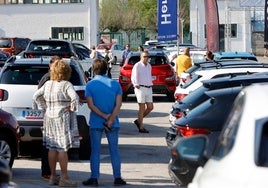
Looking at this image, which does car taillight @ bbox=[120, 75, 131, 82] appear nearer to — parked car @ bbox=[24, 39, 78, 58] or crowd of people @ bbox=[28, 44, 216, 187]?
parked car @ bbox=[24, 39, 78, 58]

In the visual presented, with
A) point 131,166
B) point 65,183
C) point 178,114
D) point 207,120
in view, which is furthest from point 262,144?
point 131,166

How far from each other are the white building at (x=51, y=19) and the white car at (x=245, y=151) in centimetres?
5633

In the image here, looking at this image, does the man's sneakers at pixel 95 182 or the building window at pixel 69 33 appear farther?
the building window at pixel 69 33

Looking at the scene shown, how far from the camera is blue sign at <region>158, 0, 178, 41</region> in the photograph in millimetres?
27578

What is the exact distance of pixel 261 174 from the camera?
174 inches

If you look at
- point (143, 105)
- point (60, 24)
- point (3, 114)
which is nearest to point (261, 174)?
point (3, 114)

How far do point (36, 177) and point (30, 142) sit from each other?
1353 millimetres

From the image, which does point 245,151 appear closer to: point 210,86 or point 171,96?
point 210,86

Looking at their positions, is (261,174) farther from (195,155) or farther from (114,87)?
(114,87)

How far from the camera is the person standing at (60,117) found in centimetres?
1070

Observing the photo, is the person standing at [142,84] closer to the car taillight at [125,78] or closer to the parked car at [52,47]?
the parked car at [52,47]

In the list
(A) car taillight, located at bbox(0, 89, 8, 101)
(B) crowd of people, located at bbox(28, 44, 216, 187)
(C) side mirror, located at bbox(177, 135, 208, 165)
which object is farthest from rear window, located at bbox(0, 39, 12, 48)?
(C) side mirror, located at bbox(177, 135, 208, 165)

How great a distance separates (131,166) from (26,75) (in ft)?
7.85

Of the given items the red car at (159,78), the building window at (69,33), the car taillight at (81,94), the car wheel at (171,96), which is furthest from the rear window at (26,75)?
the building window at (69,33)
